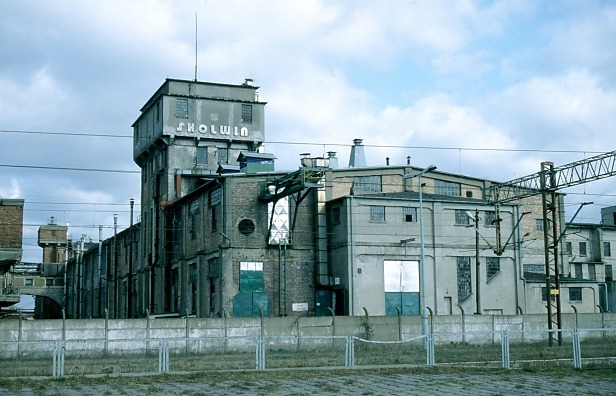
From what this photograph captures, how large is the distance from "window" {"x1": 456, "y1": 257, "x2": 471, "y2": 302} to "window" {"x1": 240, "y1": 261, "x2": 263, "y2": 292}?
13.7m

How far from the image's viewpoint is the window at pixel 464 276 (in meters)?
53.2

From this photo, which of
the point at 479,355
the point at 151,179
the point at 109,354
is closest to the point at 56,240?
the point at 151,179

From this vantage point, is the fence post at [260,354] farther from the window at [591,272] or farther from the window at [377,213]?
the window at [591,272]

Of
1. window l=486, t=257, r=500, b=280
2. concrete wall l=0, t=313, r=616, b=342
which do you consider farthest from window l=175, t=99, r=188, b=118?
window l=486, t=257, r=500, b=280

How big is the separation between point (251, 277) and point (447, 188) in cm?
1820

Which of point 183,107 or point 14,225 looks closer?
point 14,225

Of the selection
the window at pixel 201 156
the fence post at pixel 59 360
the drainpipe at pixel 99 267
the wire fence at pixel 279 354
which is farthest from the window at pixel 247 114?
the fence post at pixel 59 360

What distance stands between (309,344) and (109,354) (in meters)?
9.57

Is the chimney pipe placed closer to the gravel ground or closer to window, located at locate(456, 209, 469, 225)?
window, located at locate(456, 209, 469, 225)

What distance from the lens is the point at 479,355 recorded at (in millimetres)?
32656

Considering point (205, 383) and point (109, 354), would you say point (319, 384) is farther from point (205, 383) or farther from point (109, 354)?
point (109, 354)

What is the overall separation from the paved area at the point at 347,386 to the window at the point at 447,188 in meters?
36.6

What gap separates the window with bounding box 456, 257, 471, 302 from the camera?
175 feet

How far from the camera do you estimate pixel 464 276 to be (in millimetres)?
53500
